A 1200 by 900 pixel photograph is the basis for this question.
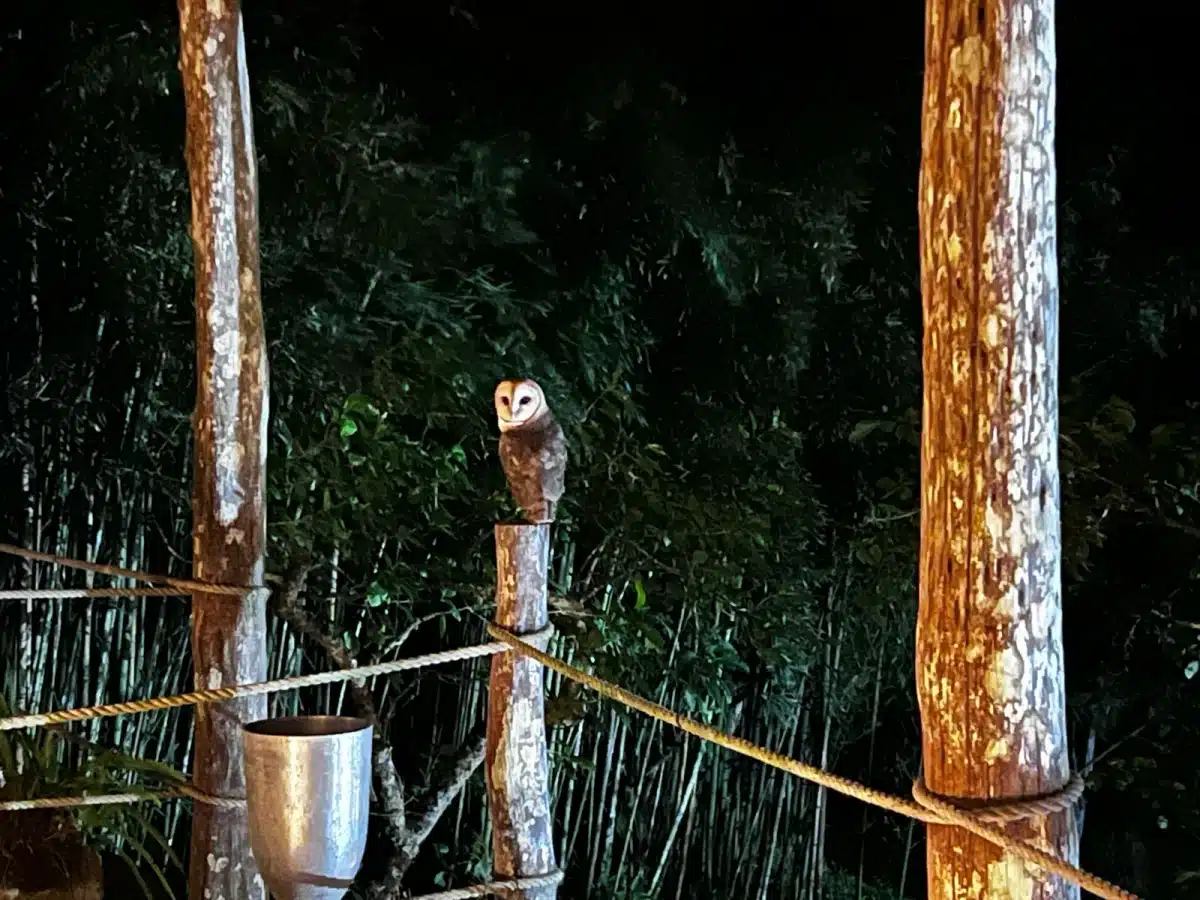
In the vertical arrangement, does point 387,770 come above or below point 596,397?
below

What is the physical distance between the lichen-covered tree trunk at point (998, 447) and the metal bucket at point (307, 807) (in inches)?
25.6

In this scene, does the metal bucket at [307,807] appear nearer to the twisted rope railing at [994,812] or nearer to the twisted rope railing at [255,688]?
the twisted rope railing at [255,688]

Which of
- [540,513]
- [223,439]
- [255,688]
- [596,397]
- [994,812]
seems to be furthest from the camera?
[596,397]

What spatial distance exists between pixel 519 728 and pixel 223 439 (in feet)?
2.56

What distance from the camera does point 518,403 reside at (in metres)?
1.97

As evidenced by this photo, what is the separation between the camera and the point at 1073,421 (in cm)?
279

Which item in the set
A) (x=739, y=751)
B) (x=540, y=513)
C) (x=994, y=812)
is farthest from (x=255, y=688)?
(x=994, y=812)

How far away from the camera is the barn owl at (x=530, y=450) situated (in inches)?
74.3

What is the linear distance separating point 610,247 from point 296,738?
2124mm

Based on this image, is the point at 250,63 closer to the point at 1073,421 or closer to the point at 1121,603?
the point at 1073,421

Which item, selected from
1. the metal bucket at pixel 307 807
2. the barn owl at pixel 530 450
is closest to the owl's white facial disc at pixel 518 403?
the barn owl at pixel 530 450

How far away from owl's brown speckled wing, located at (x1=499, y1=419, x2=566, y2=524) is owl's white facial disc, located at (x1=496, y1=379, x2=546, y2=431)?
0.14 ft

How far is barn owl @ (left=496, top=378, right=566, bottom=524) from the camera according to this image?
6.19ft

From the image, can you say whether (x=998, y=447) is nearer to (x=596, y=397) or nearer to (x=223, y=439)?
(x=223, y=439)
